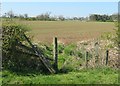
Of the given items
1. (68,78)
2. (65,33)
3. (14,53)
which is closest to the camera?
(68,78)

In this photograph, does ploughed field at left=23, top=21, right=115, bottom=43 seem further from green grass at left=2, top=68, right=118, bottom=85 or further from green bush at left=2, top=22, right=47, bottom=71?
→ green grass at left=2, top=68, right=118, bottom=85

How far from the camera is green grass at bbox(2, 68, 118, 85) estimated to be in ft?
31.2

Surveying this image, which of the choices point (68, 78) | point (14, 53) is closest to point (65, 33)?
point (14, 53)

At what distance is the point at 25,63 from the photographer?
11695 mm

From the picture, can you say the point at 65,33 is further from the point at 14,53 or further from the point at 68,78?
the point at 68,78

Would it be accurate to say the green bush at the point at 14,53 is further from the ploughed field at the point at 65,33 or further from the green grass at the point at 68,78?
the ploughed field at the point at 65,33

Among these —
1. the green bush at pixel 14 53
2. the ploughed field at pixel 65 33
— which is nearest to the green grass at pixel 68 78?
the green bush at pixel 14 53

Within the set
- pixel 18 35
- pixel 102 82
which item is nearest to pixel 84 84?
pixel 102 82

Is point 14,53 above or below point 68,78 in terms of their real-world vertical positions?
above

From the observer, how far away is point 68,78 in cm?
1005

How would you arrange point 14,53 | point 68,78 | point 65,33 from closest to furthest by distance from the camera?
point 68,78 → point 14,53 → point 65,33

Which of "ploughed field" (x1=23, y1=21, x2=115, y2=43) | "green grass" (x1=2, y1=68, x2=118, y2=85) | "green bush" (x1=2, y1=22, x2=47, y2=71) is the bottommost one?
"ploughed field" (x1=23, y1=21, x2=115, y2=43)

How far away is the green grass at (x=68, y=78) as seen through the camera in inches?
374

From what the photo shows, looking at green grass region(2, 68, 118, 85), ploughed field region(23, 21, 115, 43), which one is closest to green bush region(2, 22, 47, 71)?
green grass region(2, 68, 118, 85)
